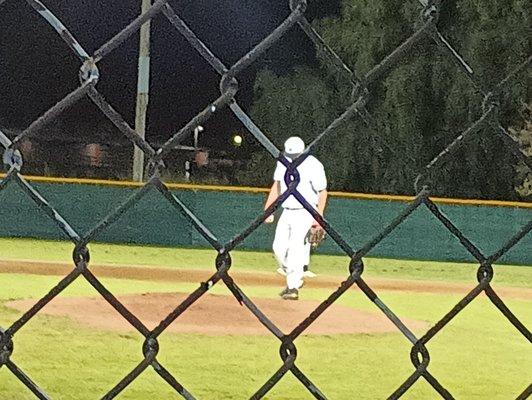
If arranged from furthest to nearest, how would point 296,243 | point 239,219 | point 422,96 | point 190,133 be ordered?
1. point 422,96
2. point 239,219
3. point 296,243
4. point 190,133

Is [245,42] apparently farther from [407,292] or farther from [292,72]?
[407,292]

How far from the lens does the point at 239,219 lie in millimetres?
15352

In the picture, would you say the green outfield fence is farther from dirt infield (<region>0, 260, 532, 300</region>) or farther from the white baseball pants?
the white baseball pants

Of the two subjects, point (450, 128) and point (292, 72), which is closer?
point (450, 128)

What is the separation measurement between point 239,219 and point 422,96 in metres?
7.79

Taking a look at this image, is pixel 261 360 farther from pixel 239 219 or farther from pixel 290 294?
pixel 239 219

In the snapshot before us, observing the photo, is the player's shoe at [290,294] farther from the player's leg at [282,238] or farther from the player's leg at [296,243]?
the player's leg at [282,238]

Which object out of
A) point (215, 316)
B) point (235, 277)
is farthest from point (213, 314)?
point (235, 277)

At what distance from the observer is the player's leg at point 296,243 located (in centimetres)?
934

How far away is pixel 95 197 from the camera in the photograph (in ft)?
50.5

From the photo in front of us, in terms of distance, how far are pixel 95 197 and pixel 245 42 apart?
→ 1834 centimetres

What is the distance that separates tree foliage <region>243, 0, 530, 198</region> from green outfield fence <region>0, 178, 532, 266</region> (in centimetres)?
335

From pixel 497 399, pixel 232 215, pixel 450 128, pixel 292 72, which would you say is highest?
pixel 292 72

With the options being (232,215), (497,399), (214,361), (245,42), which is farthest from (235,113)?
(245,42)
